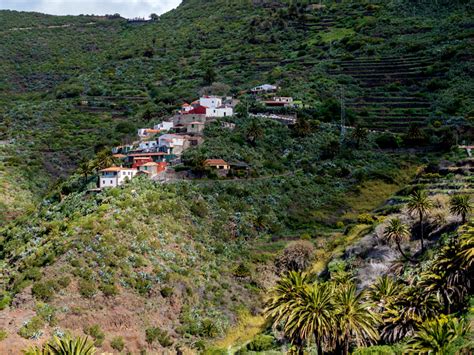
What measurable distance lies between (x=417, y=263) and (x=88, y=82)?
114m

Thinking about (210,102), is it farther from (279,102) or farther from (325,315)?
(325,315)

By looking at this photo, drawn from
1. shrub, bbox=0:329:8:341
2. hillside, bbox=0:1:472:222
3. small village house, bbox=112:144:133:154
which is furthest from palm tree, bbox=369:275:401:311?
small village house, bbox=112:144:133:154

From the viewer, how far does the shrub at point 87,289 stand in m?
48.5

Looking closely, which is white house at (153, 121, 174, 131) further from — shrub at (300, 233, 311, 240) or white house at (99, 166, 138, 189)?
shrub at (300, 233, 311, 240)

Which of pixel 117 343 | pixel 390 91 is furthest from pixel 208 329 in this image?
pixel 390 91

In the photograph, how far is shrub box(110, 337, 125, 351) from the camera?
45000mm

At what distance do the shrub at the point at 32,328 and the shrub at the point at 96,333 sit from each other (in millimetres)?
3566

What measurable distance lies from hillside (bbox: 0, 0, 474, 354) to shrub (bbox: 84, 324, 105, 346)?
267 mm

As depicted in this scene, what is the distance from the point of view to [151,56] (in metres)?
163

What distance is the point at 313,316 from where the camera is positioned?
3325cm

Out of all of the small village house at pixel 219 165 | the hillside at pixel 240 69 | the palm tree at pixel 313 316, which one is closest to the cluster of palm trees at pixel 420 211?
the palm tree at pixel 313 316

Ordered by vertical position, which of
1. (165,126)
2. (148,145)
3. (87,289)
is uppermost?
(165,126)

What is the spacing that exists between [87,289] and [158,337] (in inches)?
282

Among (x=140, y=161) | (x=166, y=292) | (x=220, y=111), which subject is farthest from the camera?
(x=220, y=111)
